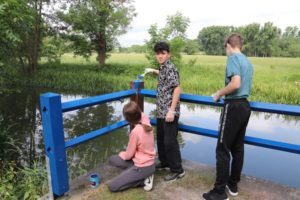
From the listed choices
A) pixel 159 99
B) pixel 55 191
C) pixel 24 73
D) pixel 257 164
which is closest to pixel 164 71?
pixel 159 99

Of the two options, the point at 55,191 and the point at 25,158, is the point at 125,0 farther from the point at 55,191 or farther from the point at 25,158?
the point at 55,191

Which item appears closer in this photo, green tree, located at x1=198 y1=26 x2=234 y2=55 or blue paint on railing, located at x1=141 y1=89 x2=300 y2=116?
blue paint on railing, located at x1=141 y1=89 x2=300 y2=116

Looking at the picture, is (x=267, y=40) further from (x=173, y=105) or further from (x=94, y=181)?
(x=94, y=181)

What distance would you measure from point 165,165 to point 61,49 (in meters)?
16.9

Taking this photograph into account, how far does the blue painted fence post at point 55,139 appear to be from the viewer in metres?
2.37

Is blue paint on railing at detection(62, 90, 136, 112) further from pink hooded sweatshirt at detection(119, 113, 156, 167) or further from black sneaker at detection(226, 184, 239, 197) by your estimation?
black sneaker at detection(226, 184, 239, 197)

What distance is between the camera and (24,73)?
16.9 metres

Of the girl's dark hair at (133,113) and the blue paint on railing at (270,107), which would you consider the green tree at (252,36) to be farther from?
the girl's dark hair at (133,113)

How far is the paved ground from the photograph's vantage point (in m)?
2.62

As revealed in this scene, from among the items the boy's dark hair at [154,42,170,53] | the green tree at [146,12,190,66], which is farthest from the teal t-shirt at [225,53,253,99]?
the green tree at [146,12,190,66]

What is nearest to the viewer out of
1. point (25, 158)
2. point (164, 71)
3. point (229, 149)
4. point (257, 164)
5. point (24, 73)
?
point (229, 149)

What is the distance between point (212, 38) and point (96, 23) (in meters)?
57.5

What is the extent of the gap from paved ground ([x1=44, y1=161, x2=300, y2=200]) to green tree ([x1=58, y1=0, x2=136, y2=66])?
48.5 ft

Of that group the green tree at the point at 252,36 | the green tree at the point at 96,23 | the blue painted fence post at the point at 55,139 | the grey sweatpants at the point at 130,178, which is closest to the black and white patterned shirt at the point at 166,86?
the grey sweatpants at the point at 130,178
